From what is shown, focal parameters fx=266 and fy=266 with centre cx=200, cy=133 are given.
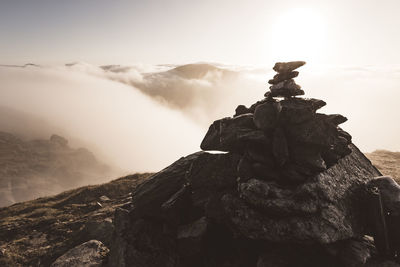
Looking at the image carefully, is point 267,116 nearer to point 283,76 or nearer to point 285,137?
point 285,137

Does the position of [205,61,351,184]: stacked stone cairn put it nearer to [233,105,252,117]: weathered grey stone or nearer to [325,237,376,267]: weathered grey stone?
[233,105,252,117]: weathered grey stone

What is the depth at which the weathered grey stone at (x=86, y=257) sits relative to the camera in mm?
18452

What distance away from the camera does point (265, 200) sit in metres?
13.0

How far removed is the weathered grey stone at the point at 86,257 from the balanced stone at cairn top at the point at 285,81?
16342mm

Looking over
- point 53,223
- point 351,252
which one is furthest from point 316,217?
point 53,223

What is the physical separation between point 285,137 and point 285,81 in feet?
11.7

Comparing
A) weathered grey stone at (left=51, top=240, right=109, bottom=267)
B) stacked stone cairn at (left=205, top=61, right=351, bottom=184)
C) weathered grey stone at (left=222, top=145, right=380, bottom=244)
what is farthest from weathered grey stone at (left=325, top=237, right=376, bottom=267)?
weathered grey stone at (left=51, top=240, right=109, bottom=267)

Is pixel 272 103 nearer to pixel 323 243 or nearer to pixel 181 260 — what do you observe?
pixel 323 243

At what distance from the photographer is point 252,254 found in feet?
46.1

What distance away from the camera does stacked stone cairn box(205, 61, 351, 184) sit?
1392 centimetres

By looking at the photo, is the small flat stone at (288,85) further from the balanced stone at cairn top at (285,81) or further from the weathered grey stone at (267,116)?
the weathered grey stone at (267,116)

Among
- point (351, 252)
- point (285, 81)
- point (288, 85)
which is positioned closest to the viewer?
point (351, 252)

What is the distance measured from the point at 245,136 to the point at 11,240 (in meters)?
28.3

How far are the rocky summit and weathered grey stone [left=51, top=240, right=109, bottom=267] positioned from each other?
1.51 meters
